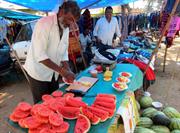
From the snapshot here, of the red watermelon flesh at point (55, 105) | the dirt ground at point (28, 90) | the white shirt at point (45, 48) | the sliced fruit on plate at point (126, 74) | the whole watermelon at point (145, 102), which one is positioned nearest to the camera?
the red watermelon flesh at point (55, 105)

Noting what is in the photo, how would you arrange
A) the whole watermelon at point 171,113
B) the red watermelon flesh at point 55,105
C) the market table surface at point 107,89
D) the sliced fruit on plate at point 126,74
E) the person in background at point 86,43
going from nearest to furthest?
the market table surface at point 107,89
the red watermelon flesh at point 55,105
the sliced fruit on plate at point 126,74
the whole watermelon at point 171,113
the person in background at point 86,43

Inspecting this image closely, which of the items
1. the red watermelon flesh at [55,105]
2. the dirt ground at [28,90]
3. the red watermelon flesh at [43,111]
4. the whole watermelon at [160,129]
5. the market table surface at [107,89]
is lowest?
the dirt ground at [28,90]

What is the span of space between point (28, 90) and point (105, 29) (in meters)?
2.77

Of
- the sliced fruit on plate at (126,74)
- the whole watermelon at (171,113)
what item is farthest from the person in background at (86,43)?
the whole watermelon at (171,113)

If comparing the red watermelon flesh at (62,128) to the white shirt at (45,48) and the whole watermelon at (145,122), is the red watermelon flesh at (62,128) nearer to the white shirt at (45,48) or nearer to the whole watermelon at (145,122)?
the white shirt at (45,48)

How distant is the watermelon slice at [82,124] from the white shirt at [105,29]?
4.55 metres

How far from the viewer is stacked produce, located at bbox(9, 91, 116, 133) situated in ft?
6.05

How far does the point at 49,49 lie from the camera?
108 inches

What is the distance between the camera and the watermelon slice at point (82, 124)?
1.85 metres

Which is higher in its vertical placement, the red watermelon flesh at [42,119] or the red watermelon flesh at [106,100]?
the red watermelon flesh at [42,119]

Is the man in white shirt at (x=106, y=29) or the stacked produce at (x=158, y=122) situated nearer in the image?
the stacked produce at (x=158, y=122)

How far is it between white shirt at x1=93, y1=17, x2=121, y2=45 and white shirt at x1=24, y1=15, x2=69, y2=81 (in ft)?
11.4

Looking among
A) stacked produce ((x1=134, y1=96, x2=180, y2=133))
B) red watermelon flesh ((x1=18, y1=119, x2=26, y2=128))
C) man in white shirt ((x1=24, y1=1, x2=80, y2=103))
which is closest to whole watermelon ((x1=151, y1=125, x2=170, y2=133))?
stacked produce ((x1=134, y1=96, x2=180, y2=133))

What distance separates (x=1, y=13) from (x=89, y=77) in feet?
19.2
